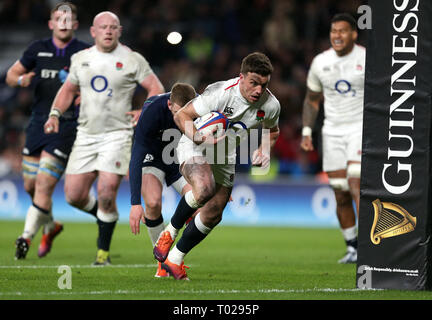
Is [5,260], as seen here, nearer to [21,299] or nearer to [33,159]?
[33,159]

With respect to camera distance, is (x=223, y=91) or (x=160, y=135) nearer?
(x=223, y=91)

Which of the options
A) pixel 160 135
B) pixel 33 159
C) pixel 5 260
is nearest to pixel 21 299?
pixel 160 135

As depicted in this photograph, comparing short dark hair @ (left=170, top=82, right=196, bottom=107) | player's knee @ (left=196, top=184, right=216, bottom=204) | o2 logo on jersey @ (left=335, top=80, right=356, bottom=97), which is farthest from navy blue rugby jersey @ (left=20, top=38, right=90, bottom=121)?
player's knee @ (left=196, top=184, right=216, bottom=204)

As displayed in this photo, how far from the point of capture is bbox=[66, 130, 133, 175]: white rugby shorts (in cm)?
992

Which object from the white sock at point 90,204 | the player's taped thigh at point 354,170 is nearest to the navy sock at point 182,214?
the white sock at point 90,204

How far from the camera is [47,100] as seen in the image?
1104 cm

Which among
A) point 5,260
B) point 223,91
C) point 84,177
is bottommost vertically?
point 5,260

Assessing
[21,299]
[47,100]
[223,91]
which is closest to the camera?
[21,299]

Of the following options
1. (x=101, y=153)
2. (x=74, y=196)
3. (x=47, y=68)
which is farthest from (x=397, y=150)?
(x=47, y=68)

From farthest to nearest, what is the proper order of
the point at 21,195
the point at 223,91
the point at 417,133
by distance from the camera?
the point at 21,195, the point at 223,91, the point at 417,133

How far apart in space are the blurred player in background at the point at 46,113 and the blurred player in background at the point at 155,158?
2196 mm

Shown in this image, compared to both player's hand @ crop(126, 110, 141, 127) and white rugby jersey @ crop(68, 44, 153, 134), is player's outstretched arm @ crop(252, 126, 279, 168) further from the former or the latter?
white rugby jersey @ crop(68, 44, 153, 134)

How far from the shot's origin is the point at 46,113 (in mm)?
11055
